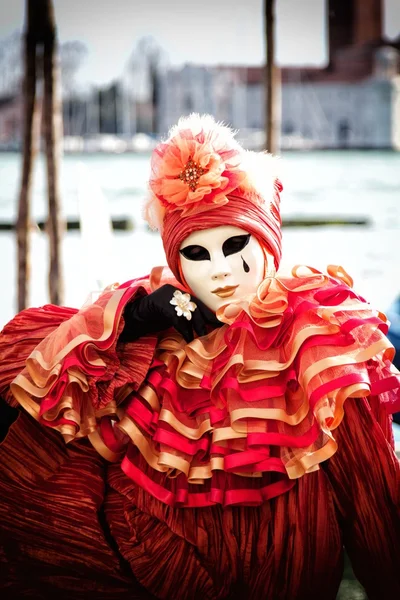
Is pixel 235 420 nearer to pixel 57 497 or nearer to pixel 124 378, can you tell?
pixel 124 378

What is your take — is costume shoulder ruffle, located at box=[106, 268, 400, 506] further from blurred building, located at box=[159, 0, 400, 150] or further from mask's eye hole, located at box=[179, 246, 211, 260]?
blurred building, located at box=[159, 0, 400, 150]

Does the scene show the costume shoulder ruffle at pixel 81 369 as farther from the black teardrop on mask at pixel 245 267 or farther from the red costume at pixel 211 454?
the black teardrop on mask at pixel 245 267

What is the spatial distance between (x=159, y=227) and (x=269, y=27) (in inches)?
139

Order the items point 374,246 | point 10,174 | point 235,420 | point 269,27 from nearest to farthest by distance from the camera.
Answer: point 235,420, point 269,27, point 374,246, point 10,174

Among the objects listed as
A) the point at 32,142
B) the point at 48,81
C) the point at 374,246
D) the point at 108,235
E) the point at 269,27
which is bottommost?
the point at 374,246

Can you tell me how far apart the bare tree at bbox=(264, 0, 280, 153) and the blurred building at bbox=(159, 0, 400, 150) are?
41.6 meters

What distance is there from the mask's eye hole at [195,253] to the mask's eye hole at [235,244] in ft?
0.13

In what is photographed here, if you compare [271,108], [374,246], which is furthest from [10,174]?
[271,108]

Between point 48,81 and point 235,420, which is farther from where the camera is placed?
point 48,81

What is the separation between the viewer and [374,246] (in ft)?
47.9

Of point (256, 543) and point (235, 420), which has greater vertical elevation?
point (235, 420)

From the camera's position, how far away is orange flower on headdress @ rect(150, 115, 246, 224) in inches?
71.1

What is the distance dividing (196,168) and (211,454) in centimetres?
59

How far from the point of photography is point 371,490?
5.56ft
